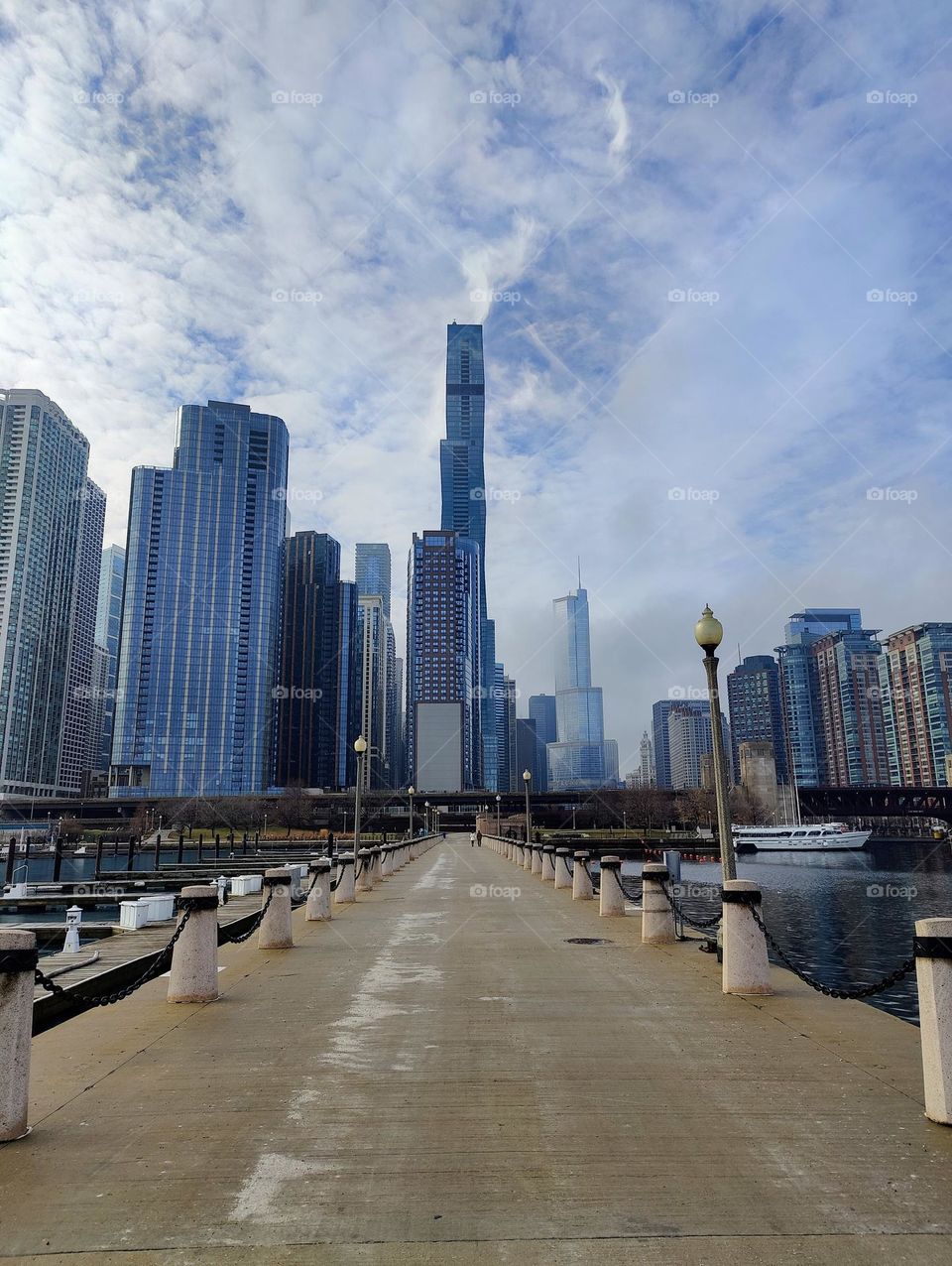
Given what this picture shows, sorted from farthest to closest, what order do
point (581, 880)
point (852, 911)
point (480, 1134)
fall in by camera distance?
1. point (852, 911)
2. point (581, 880)
3. point (480, 1134)

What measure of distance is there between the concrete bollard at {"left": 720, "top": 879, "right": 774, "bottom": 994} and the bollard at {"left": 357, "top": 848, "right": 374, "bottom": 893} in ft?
54.8

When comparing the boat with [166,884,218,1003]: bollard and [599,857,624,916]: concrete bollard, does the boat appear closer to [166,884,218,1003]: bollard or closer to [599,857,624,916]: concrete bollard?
[599,857,624,916]: concrete bollard

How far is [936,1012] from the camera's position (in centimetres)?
540

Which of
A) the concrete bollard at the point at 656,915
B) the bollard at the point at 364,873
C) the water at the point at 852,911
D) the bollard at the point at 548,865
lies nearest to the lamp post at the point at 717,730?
the concrete bollard at the point at 656,915

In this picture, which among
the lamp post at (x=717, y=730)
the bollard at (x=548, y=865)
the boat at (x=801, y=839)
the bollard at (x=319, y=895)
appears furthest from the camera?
the boat at (x=801, y=839)

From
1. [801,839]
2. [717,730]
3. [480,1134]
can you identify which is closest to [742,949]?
[717,730]

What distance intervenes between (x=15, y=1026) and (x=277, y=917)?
27.7 feet

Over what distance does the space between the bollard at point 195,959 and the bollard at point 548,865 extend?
19.6 m

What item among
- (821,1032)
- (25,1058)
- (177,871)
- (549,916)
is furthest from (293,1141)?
(177,871)

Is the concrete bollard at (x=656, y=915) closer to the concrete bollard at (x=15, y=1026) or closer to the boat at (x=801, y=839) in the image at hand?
the concrete bollard at (x=15, y=1026)

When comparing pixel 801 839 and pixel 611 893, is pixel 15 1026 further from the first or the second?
pixel 801 839

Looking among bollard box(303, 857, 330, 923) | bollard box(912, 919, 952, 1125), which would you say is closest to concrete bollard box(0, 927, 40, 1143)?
bollard box(912, 919, 952, 1125)

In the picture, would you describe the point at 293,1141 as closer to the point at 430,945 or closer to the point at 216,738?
the point at 430,945

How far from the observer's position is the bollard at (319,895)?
56.0 feet
